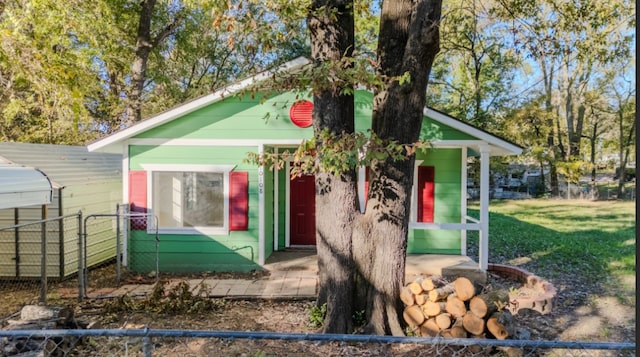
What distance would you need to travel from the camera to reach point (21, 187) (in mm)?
5258

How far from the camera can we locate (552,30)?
5918mm

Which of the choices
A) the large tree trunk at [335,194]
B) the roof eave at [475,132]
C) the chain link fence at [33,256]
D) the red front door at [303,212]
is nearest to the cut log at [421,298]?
the large tree trunk at [335,194]

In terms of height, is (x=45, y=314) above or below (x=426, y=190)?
below

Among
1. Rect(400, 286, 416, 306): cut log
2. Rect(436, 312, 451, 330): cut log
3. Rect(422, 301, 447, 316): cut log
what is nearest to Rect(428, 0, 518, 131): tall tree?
Rect(400, 286, 416, 306): cut log

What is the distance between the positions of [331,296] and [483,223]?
384cm

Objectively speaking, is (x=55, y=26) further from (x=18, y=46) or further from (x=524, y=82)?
(x=524, y=82)

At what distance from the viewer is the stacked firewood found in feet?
15.9

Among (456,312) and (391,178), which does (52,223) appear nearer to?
(391,178)

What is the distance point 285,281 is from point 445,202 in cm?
381

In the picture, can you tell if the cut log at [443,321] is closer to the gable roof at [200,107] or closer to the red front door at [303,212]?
the gable roof at [200,107]

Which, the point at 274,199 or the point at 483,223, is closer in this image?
the point at 483,223

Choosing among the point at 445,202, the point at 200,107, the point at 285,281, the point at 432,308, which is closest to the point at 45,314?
the point at 285,281

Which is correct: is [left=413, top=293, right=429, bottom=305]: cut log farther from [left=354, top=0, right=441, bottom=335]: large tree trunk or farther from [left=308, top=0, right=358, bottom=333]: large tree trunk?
[left=308, top=0, right=358, bottom=333]: large tree trunk

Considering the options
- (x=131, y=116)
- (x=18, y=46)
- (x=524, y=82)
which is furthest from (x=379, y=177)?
(x=524, y=82)
